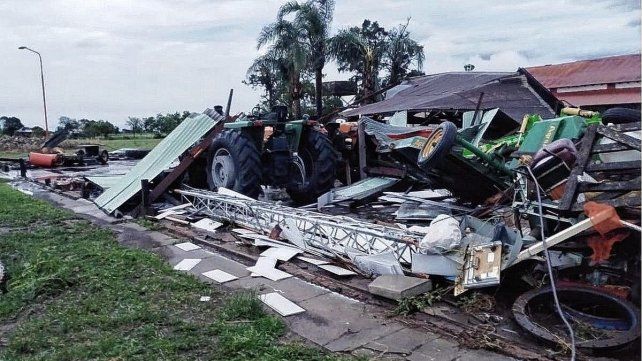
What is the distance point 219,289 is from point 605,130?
3739 mm

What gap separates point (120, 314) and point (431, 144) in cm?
418

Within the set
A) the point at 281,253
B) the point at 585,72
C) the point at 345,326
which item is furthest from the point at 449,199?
the point at 585,72

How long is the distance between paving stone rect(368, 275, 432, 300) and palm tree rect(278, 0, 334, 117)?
64.4 ft

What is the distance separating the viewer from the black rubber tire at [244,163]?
26.8 ft

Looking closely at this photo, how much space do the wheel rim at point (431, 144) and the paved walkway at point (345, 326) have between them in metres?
2.45

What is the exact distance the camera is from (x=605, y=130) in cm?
410

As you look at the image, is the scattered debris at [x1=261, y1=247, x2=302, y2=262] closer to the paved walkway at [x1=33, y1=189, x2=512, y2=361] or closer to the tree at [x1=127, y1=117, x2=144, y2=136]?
the paved walkway at [x1=33, y1=189, x2=512, y2=361]

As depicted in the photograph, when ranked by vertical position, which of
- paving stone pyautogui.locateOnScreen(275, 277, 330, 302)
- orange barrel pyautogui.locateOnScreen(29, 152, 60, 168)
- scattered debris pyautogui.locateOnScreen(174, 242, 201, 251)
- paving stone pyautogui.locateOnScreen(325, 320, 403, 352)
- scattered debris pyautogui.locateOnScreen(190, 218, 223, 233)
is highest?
orange barrel pyautogui.locateOnScreen(29, 152, 60, 168)

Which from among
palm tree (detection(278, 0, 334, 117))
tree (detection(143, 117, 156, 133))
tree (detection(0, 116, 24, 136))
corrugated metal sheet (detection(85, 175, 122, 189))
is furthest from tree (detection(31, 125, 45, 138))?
corrugated metal sheet (detection(85, 175, 122, 189))

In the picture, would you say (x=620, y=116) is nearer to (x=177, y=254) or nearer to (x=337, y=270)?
(x=337, y=270)

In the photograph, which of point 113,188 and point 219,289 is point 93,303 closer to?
point 219,289

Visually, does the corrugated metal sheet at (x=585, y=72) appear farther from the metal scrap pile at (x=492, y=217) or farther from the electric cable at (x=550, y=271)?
the electric cable at (x=550, y=271)

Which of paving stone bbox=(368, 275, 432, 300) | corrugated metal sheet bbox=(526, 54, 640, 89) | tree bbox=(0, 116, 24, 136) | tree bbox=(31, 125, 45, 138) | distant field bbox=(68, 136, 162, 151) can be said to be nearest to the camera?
paving stone bbox=(368, 275, 432, 300)

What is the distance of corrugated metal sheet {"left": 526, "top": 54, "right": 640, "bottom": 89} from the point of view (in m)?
17.6
